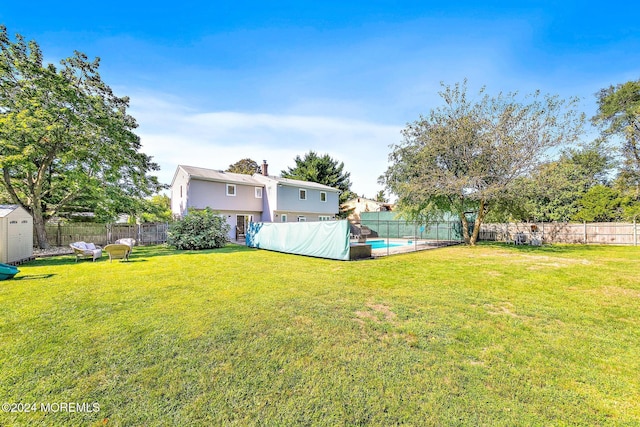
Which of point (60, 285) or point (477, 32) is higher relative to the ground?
point (477, 32)

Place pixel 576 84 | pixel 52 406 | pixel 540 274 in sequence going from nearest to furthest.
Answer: pixel 52 406 → pixel 540 274 → pixel 576 84

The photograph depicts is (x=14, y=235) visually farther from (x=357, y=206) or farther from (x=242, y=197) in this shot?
(x=357, y=206)

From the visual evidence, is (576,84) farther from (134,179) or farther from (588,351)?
(134,179)

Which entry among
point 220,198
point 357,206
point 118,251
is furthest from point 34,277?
point 357,206

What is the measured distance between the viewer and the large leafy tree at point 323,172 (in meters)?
32.4

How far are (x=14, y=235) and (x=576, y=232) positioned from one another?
93.4 feet

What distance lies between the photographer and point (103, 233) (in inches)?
620

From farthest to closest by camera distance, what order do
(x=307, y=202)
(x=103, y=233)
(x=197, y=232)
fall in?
(x=307, y=202) → (x=103, y=233) → (x=197, y=232)

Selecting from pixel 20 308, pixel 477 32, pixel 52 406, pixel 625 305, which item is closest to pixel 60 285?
pixel 20 308

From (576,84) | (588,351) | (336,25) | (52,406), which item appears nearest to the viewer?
(52,406)

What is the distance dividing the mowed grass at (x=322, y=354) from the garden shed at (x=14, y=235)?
173 inches

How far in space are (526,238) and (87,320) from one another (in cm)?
2193

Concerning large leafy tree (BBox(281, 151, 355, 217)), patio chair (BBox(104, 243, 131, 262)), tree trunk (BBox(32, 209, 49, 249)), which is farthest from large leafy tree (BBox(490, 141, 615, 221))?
tree trunk (BBox(32, 209, 49, 249))

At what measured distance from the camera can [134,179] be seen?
53.1 feet
